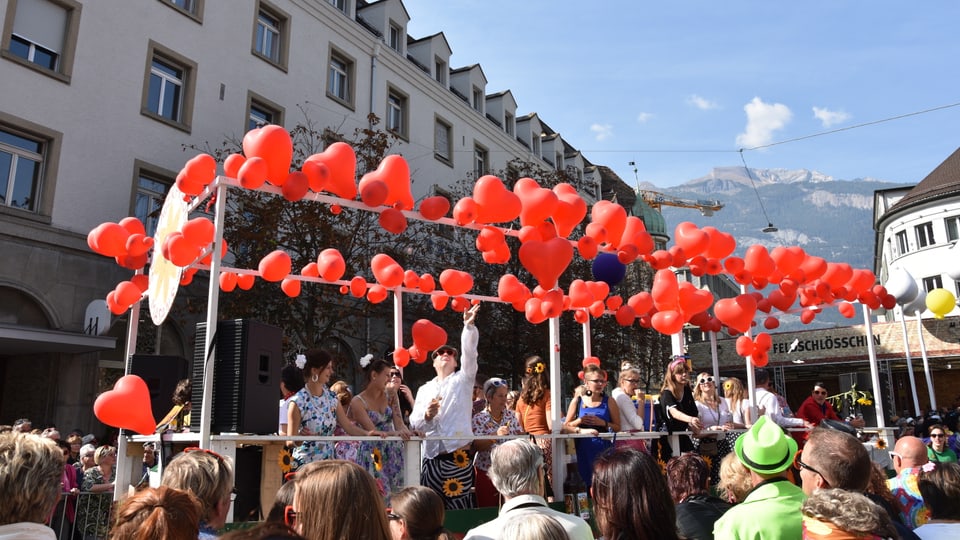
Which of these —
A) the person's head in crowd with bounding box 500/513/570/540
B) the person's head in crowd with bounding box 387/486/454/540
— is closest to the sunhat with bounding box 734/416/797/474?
the person's head in crowd with bounding box 500/513/570/540

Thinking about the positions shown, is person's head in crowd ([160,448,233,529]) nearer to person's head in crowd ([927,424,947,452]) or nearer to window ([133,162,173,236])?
person's head in crowd ([927,424,947,452])

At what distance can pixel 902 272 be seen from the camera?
1435 centimetres

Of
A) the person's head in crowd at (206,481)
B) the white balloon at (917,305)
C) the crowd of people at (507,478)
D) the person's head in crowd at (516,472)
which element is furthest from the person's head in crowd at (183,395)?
the white balloon at (917,305)

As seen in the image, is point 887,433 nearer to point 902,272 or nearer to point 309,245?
point 902,272

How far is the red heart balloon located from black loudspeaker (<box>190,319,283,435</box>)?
39 centimetres

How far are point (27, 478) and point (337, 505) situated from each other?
115cm

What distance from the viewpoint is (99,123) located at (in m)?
15.0

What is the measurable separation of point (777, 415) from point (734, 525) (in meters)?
6.43

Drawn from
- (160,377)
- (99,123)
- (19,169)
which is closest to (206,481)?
(160,377)

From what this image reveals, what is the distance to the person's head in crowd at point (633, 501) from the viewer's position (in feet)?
9.68

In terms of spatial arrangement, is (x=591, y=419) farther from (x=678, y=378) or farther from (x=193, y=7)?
(x=193, y=7)

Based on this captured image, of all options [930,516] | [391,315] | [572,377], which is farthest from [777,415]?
[572,377]

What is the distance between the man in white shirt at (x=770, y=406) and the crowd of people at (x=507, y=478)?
1325 mm

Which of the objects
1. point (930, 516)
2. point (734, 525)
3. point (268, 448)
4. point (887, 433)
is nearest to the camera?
point (734, 525)
